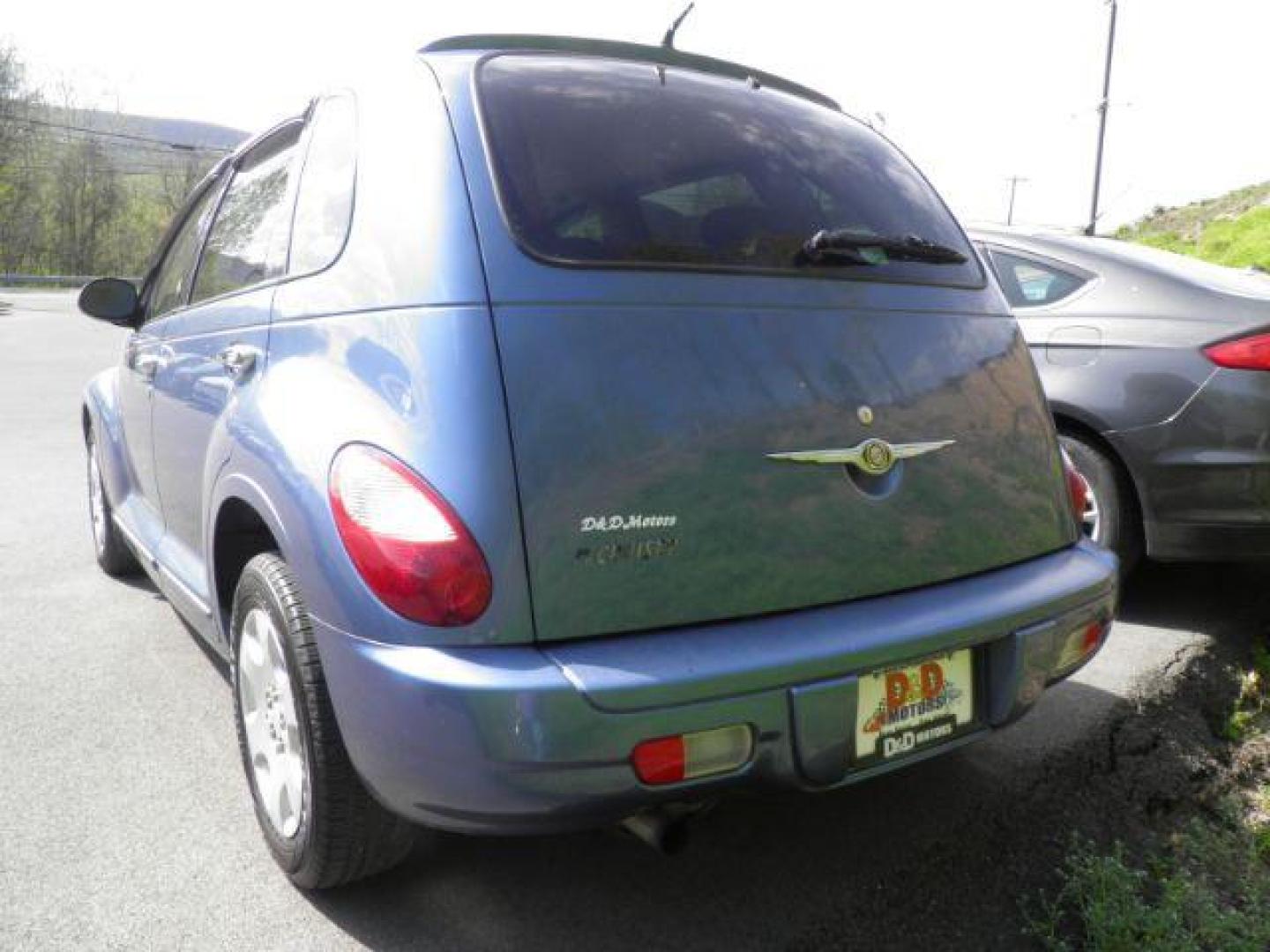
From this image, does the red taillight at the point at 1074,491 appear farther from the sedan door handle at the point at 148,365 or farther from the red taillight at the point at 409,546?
the sedan door handle at the point at 148,365

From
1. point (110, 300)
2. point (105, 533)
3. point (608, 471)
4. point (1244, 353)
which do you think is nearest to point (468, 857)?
point (608, 471)

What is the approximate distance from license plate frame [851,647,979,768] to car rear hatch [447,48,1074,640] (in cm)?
17

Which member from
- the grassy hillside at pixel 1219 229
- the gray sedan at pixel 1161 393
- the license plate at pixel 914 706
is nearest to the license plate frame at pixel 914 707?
the license plate at pixel 914 706

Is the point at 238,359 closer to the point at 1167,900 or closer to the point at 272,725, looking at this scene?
the point at 272,725

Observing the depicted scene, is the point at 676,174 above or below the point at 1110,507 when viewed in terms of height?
above

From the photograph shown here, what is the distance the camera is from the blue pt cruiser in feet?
5.65

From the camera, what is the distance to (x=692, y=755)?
174cm

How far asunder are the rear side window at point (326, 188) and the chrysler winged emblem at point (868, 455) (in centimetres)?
105

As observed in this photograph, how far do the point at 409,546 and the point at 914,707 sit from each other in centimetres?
99

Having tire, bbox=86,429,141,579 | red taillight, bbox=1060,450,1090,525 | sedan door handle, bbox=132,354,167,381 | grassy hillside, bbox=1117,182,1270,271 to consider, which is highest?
sedan door handle, bbox=132,354,167,381

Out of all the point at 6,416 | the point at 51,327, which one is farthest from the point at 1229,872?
the point at 51,327

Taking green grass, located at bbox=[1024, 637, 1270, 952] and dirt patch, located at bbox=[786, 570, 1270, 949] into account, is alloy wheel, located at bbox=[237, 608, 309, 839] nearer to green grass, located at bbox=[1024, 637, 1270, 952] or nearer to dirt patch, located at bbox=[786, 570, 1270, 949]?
dirt patch, located at bbox=[786, 570, 1270, 949]

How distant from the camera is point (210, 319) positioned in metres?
2.82

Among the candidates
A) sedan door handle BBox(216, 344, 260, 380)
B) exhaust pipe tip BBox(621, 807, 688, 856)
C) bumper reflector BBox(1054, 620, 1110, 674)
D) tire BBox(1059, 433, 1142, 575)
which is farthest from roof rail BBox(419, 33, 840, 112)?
tire BBox(1059, 433, 1142, 575)
